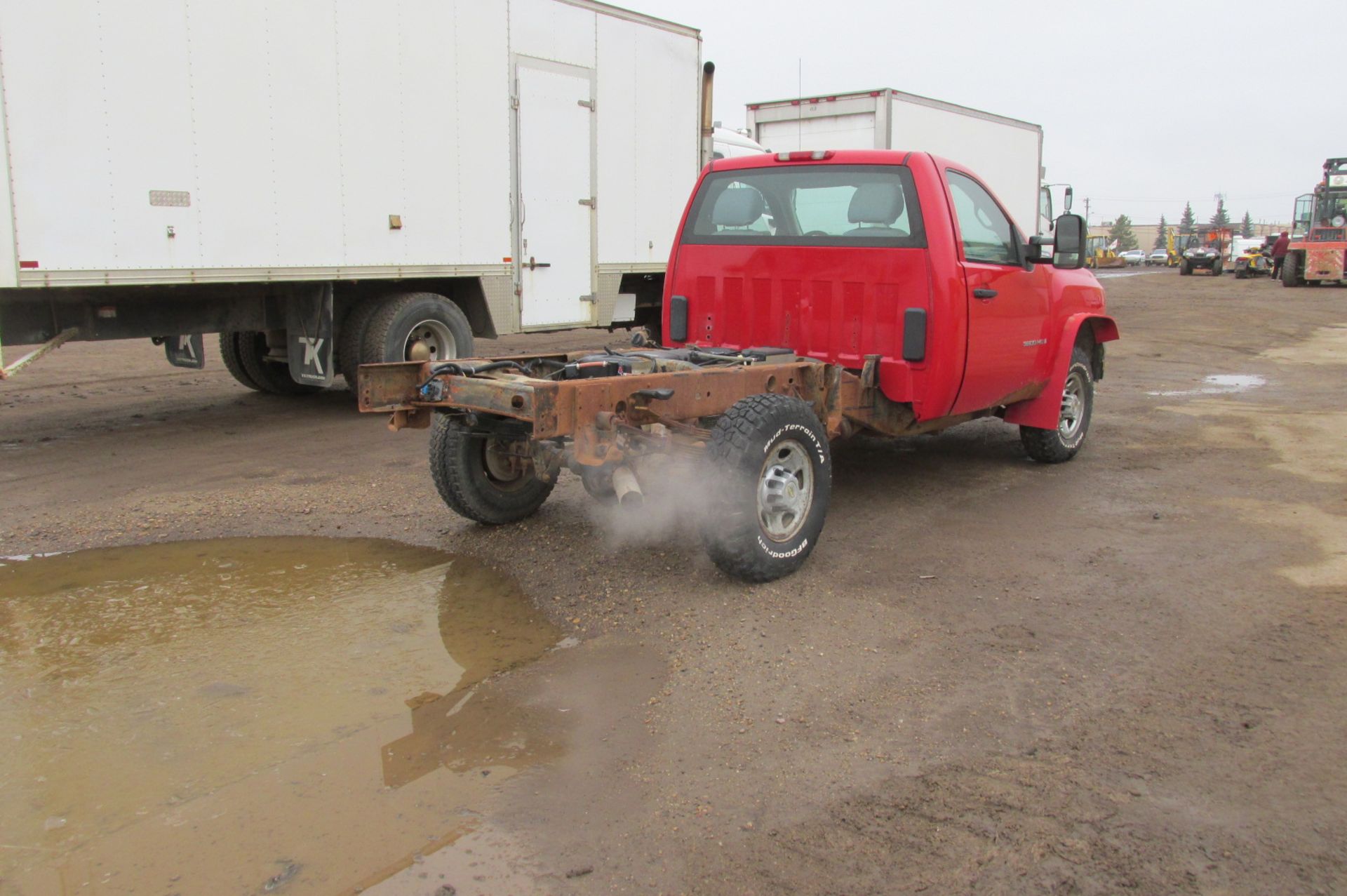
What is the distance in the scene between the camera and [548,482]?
236 inches

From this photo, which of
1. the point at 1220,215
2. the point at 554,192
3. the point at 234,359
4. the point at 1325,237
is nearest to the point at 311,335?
Answer: the point at 234,359

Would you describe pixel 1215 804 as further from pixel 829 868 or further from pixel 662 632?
pixel 662 632

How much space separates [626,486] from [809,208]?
257 cm

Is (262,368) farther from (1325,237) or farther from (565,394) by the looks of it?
(1325,237)

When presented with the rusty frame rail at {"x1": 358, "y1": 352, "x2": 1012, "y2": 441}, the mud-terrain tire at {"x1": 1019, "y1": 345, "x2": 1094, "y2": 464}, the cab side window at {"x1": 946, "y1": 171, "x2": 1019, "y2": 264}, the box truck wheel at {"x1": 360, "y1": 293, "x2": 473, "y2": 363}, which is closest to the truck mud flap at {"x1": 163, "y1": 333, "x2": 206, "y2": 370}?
the box truck wheel at {"x1": 360, "y1": 293, "x2": 473, "y2": 363}

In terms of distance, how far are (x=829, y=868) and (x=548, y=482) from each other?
11.4 ft

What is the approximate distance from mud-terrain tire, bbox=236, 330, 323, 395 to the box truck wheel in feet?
5.14

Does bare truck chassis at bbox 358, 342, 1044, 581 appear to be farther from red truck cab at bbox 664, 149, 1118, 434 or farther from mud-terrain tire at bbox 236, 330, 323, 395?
mud-terrain tire at bbox 236, 330, 323, 395

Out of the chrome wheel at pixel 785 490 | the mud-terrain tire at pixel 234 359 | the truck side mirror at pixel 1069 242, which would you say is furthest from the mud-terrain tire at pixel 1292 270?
the chrome wheel at pixel 785 490

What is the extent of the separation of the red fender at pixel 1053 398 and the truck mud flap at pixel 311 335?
5.57 metres

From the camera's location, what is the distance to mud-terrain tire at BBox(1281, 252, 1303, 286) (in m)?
32.4

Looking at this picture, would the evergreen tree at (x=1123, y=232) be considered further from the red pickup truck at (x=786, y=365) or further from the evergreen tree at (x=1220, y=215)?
the red pickup truck at (x=786, y=365)

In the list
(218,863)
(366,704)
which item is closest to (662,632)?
(366,704)

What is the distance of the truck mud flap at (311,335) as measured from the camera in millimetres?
8938
